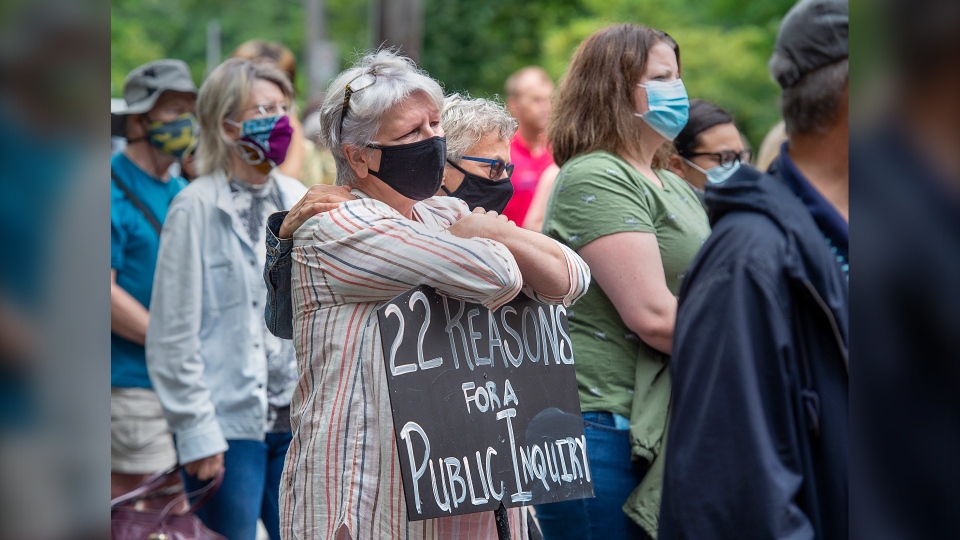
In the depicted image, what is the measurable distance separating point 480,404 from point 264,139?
1.96 m

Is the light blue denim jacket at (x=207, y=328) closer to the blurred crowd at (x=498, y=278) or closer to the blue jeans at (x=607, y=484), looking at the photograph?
the blurred crowd at (x=498, y=278)

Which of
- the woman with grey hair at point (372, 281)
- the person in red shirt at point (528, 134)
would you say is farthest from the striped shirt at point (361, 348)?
the person in red shirt at point (528, 134)

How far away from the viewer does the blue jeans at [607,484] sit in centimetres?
327

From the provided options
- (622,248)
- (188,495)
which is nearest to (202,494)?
(188,495)

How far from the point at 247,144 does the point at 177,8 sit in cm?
3730

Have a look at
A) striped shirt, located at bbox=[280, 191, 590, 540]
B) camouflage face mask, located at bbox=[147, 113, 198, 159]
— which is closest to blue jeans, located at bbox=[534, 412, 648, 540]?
striped shirt, located at bbox=[280, 191, 590, 540]

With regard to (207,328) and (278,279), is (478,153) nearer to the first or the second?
(278,279)

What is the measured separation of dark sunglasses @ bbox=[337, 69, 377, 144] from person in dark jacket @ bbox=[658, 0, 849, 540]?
0.94 m

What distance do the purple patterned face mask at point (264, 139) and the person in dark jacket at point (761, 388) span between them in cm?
236

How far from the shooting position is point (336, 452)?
96.0 inches

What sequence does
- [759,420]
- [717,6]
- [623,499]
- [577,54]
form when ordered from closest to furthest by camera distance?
[759,420], [623,499], [577,54], [717,6]

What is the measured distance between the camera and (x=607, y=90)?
351cm
